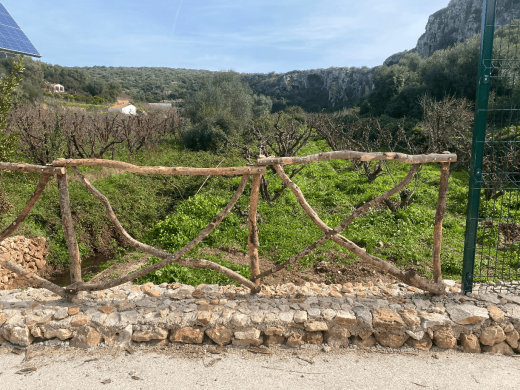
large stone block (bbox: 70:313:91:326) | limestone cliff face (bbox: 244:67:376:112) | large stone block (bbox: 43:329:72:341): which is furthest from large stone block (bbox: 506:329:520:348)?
limestone cliff face (bbox: 244:67:376:112)

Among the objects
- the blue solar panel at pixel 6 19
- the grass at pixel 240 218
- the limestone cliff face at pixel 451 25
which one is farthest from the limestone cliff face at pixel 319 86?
the blue solar panel at pixel 6 19

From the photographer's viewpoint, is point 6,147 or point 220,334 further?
point 6,147

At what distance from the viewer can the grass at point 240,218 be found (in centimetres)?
600

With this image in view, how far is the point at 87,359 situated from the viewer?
2973mm

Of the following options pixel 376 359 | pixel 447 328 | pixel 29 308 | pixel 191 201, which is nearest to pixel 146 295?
pixel 29 308

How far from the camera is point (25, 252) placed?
21.9ft

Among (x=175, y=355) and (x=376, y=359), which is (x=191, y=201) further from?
(x=376, y=359)

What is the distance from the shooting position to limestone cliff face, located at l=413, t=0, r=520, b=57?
127 feet

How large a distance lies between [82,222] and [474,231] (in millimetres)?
7349

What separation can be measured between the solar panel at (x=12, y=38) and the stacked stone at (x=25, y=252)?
5946mm

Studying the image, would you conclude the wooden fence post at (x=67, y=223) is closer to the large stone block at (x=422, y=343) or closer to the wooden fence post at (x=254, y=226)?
the wooden fence post at (x=254, y=226)

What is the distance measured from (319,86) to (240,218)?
181 feet

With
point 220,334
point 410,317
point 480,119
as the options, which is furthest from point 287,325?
point 480,119

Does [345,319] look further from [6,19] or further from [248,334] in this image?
[6,19]
